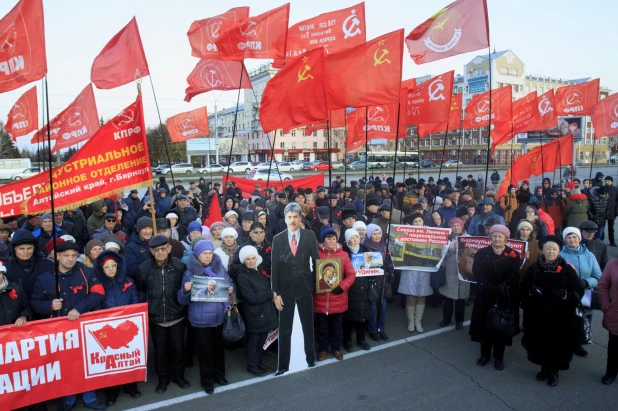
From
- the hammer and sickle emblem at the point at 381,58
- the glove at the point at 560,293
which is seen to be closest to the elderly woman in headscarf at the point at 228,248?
the hammer and sickle emblem at the point at 381,58

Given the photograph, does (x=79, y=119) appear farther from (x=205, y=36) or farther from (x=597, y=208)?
(x=597, y=208)

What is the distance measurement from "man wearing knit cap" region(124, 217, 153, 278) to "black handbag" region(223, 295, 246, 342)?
1.34m

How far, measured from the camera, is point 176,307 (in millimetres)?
4770

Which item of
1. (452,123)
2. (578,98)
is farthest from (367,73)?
(578,98)

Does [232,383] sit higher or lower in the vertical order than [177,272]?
lower

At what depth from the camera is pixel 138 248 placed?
5.61 meters

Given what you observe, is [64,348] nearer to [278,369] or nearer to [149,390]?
[149,390]

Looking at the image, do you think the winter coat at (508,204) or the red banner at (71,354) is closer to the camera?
the red banner at (71,354)

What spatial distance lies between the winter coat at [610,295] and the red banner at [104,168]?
5.35 metres

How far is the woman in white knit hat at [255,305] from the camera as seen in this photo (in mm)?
4910

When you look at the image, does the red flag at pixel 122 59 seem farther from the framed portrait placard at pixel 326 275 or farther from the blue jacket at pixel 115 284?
the framed portrait placard at pixel 326 275

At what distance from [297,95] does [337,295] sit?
10.3ft

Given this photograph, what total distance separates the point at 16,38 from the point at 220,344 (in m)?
4.30

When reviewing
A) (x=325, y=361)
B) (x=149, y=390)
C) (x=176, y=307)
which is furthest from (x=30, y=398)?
(x=325, y=361)
